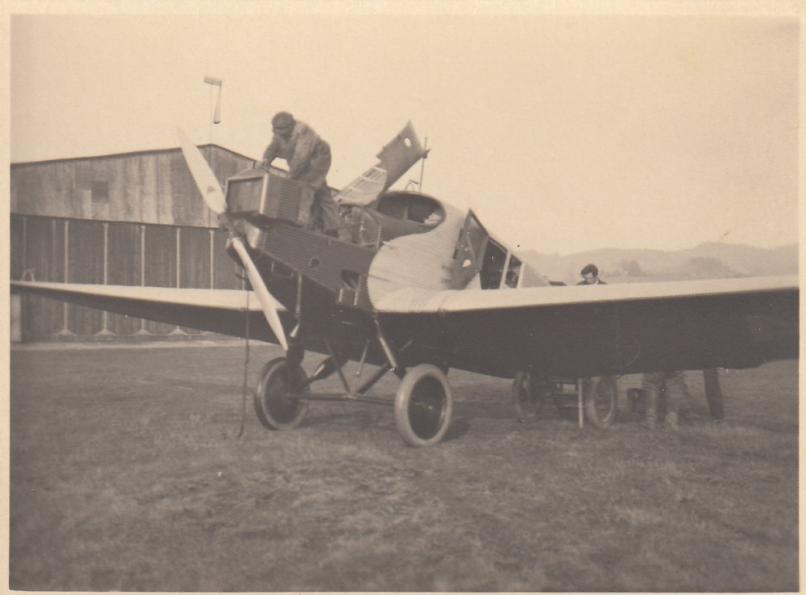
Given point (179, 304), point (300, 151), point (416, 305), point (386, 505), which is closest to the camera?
point (386, 505)

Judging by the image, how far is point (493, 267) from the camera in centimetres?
796

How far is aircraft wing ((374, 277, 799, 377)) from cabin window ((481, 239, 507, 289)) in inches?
46.2

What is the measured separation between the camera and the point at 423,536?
3838 millimetres

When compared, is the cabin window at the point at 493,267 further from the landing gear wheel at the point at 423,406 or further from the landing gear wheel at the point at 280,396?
the landing gear wheel at the point at 280,396

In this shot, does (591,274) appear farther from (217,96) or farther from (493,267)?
(217,96)

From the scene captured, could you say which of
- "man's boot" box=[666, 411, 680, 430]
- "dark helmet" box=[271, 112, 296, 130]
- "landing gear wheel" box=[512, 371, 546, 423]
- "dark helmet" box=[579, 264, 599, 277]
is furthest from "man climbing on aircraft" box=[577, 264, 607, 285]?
"dark helmet" box=[271, 112, 296, 130]

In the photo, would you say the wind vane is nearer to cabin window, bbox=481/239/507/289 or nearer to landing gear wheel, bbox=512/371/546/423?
cabin window, bbox=481/239/507/289

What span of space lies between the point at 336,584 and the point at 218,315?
4.98 meters

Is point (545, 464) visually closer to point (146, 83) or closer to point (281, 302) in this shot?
point (281, 302)

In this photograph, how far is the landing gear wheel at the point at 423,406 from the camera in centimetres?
594

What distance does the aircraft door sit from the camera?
7.18 meters

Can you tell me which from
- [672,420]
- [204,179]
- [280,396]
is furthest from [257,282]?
[672,420]

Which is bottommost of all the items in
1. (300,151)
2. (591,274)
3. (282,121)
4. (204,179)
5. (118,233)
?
(591,274)

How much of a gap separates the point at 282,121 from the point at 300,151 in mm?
325
